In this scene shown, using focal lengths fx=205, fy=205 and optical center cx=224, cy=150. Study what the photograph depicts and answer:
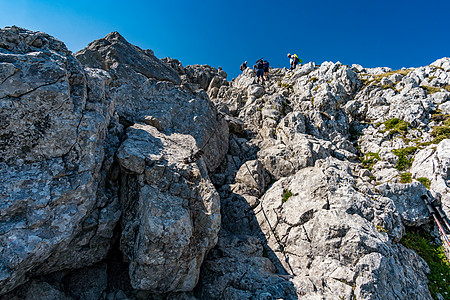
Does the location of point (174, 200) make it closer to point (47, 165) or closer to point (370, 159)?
point (47, 165)

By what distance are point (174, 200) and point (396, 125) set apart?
29.8 metres

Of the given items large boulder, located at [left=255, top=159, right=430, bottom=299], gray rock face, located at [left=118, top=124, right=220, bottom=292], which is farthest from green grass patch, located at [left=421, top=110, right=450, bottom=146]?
gray rock face, located at [left=118, top=124, right=220, bottom=292]

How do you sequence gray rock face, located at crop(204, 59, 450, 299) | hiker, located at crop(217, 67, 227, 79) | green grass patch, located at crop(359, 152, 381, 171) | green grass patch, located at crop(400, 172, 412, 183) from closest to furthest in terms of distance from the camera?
gray rock face, located at crop(204, 59, 450, 299), green grass patch, located at crop(400, 172, 412, 183), green grass patch, located at crop(359, 152, 381, 171), hiker, located at crop(217, 67, 227, 79)

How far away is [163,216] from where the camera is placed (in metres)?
11.5

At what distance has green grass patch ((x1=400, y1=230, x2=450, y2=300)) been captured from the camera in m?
14.0

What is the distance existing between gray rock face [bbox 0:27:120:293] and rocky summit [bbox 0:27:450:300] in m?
0.06

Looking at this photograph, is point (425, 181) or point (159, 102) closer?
point (425, 181)

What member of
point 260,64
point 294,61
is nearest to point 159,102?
point 260,64

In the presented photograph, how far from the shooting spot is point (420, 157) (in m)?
20.9

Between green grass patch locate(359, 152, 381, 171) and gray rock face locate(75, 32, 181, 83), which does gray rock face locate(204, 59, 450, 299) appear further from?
gray rock face locate(75, 32, 181, 83)

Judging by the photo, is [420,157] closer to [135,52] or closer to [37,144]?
[37,144]

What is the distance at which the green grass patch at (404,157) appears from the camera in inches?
854

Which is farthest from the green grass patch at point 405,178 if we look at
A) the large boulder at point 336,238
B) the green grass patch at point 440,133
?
the green grass patch at point 440,133

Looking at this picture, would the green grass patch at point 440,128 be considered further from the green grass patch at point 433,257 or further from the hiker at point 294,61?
the hiker at point 294,61
